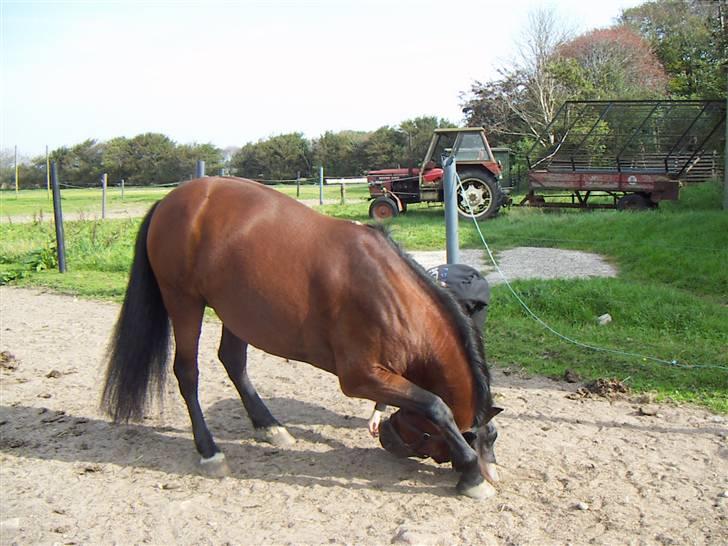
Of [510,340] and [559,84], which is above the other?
[559,84]

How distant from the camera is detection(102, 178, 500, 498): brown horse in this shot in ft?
11.0

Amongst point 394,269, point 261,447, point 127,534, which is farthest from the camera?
point 261,447

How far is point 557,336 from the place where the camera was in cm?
595

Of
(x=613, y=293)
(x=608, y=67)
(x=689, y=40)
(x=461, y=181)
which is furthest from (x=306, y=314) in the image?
(x=608, y=67)

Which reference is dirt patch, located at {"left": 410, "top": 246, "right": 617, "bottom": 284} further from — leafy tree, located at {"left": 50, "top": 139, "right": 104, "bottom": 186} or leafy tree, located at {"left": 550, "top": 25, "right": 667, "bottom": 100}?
leafy tree, located at {"left": 50, "top": 139, "right": 104, "bottom": 186}

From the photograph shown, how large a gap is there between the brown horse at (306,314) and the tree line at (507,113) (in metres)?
21.7

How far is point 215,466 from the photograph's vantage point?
378 cm

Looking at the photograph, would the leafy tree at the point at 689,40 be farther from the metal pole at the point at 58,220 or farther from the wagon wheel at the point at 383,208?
the metal pole at the point at 58,220

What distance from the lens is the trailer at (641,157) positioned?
48.1 ft

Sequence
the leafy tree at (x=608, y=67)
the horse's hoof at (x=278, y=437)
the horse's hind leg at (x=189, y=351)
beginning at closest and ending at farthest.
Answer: the horse's hind leg at (x=189, y=351)
the horse's hoof at (x=278, y=437)
the leafy tree at (x=608, y=67)

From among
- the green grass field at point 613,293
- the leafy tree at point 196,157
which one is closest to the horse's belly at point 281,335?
the green grass field at point 613,293

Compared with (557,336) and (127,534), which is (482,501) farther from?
(557,336)

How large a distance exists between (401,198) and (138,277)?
13.0m

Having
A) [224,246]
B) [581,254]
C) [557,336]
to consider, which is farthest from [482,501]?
[581,254]
